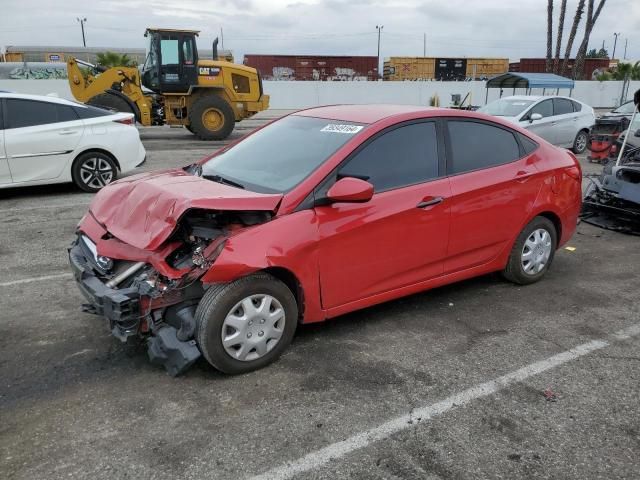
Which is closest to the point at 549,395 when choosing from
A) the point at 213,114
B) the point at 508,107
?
the point at 508,107

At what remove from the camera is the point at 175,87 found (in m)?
15.5

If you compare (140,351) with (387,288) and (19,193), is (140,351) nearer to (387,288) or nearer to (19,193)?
(387,288)

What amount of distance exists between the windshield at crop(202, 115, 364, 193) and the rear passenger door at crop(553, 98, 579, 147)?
35.7 feet

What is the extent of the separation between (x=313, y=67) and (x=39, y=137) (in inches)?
1569

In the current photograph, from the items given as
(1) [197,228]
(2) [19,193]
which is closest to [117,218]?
(1) [197,228]

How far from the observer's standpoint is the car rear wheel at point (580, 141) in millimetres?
14281

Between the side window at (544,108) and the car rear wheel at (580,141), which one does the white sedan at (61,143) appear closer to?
the side window at (544,108)

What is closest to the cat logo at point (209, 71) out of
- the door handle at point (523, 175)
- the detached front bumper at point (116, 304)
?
the door handle at point (523, 175)

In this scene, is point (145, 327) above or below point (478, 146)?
below

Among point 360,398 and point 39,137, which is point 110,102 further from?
point 360,398

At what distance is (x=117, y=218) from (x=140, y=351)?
892 millimetres

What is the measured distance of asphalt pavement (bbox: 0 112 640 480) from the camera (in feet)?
8.75

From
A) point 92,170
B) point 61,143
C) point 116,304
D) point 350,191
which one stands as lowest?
point 92,170

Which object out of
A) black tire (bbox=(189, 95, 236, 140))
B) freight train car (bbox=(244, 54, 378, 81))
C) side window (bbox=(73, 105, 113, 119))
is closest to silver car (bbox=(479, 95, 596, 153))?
black tire (bbox=(189, 95, 236, 140))
